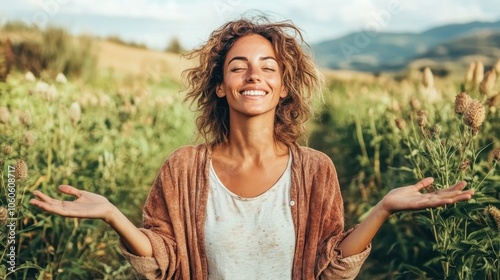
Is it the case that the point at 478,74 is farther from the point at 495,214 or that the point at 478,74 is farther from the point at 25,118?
the point at 25,118

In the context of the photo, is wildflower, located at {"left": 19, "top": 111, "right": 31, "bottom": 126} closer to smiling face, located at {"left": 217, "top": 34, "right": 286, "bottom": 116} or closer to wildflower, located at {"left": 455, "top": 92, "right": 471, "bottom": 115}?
smiling face, located at {"left": 217, "top": 34, "right": 286, "bottom": 116}

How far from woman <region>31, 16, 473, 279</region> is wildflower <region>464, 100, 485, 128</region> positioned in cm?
50

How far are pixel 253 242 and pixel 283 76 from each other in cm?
64

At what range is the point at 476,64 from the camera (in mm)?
4000

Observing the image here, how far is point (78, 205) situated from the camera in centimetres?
223

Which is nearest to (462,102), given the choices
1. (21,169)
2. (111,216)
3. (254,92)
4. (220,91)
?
(254,92)

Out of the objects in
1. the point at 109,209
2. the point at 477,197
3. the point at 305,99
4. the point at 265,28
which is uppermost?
the point at 265,28

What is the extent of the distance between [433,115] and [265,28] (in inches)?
84.3

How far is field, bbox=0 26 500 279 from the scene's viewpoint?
9.48 feet

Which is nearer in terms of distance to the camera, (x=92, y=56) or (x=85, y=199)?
(x=85, y=199)

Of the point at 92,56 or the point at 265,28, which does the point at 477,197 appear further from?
the point at 92,56

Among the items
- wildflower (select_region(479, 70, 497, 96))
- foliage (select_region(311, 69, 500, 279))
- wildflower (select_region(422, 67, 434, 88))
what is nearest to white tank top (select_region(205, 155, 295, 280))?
foliage (select_region(311, 69, 500, 279))

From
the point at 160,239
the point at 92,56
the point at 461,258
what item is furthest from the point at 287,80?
the point at 92,56

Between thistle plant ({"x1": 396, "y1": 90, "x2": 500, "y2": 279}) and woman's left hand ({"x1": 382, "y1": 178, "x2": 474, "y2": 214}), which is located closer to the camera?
woman's left hand ({"x1": 382, "y1": 178, "x2": 474, "y2": 214})
